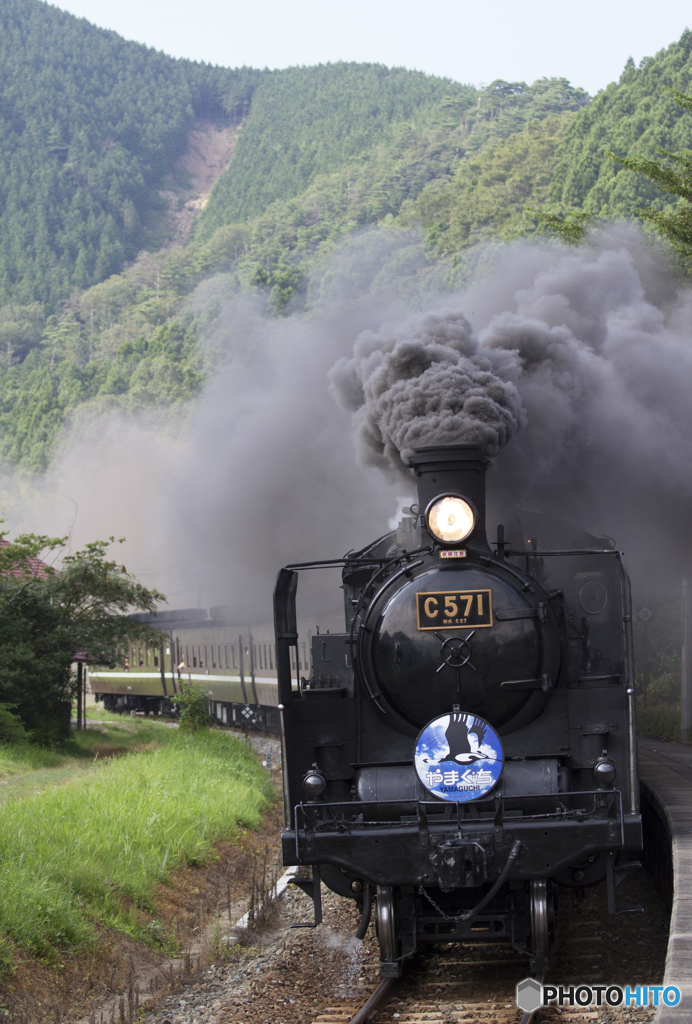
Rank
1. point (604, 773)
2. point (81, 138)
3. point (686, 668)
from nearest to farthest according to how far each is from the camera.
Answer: point (604, 773) → point (686, 668) → point (81, 138)

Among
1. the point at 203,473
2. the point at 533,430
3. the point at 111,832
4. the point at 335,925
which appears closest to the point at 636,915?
the point at 335,925

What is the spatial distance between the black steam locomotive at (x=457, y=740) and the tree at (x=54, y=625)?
10847 mm

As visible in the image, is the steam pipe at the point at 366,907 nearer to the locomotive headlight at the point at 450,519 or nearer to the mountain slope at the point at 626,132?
the locomotive headlight at the point at 450,519

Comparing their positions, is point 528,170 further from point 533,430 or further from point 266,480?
point 533,430

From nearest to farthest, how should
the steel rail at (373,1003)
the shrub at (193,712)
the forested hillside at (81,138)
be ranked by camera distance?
the steel rail at (373,1003)
the shrub at (193,712)
the forested hillside at (81,138)

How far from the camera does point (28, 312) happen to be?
11888 centimetres

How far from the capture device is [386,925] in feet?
20.4

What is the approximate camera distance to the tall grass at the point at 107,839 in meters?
7.51

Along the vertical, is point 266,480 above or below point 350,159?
below

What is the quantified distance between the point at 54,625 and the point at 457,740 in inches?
502

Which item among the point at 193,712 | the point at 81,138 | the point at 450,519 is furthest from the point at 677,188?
the point at 81,138

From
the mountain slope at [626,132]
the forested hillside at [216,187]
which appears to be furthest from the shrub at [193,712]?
the mountain slope at [626,132]

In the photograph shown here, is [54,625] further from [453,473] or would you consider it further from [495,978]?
[495,978]

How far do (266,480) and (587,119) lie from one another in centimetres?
5171
